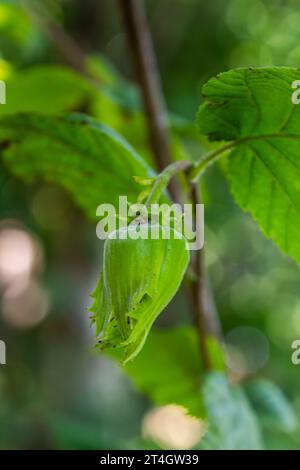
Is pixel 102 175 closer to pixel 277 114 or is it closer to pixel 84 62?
pixel 277 114

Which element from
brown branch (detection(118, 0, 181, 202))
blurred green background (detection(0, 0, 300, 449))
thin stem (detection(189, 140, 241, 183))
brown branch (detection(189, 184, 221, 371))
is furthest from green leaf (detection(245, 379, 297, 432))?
thin stem (detection(189, 140, 241, 183))

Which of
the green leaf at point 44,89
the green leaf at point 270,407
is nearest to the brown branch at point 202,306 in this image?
the green leaf at point 270,407

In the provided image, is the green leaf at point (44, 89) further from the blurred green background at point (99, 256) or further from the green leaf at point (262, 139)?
the green leaf at point (262, 139)

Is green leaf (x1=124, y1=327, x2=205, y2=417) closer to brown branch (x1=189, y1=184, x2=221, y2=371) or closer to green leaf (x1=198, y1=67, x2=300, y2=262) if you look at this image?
brown branch (x1=189, y1=184, x2=221, y2=371)

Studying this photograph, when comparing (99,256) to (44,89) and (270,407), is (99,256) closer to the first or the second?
(44,89)

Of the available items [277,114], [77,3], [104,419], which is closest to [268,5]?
[77,3]
